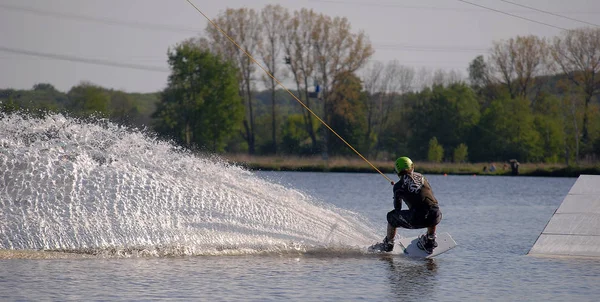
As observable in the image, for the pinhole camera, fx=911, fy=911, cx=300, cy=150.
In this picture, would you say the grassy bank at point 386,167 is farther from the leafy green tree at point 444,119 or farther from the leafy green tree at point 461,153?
the leafy green tree at point 444,119

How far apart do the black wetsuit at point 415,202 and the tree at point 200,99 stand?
51161 millimetres

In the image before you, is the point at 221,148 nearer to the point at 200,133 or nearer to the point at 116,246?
the point at 200,133

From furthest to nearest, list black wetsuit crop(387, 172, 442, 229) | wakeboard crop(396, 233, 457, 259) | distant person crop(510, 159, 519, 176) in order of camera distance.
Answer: distant person crop(510, 159, 519, 176), wakeboard crop(396, 233, 457, 259), black wetsuit crop(387, 172, 442, 229)

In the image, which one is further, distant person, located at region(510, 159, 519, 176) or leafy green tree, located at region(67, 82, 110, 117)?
leafy green tree, located at region(67, 82, 110, 117)

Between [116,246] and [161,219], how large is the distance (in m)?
0.79

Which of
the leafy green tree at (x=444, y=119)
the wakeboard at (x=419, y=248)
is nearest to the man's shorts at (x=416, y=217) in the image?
the wakeboard at (x=419, y=248)

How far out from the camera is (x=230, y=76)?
6488 centimetres

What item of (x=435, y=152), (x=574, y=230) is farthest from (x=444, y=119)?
(x=574, y=230)

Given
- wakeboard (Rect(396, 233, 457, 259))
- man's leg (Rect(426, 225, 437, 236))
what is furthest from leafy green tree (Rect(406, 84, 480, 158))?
man's leg (Rect(426, 225, 437, 236))

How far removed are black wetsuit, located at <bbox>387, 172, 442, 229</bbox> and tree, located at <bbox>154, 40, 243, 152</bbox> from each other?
168ft

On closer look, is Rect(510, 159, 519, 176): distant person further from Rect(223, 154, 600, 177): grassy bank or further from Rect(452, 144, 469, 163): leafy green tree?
Rect(452, 144, 469, 163): leafy green tree

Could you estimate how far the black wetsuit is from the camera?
40.3 ft

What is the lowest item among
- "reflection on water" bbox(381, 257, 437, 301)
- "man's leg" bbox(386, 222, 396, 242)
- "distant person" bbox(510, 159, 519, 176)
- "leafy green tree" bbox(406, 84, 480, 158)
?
"distant person" bbox(510, 159, 519, 176)

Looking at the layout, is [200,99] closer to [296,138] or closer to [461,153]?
[296,138]
